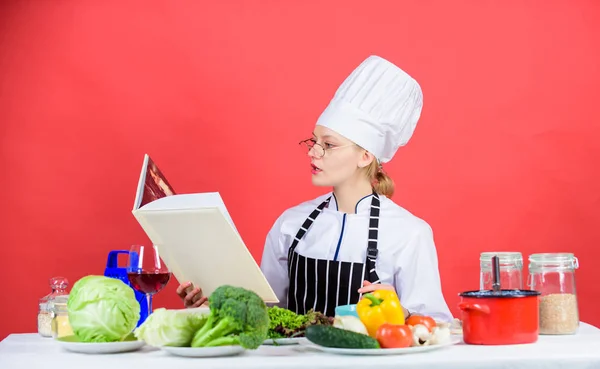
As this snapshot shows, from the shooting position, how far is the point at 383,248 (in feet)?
10.8

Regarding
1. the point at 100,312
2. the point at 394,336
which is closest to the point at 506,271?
the point at 394,336

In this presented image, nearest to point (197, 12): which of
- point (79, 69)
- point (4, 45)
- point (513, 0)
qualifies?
point (79, 69)

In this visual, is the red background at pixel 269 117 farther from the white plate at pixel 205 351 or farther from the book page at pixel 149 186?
the white plate at pixel 205 351

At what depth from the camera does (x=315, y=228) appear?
11.3 feet

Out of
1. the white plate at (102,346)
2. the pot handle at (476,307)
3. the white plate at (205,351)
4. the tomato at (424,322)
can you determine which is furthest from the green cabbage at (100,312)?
the pot handle at (476,307)

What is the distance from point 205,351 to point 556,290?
1.17 meters

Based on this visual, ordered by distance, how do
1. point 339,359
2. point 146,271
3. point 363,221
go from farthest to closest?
point 363,221 → point 146,271 → point 339,359

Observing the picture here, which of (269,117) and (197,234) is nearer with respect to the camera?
(197,234)

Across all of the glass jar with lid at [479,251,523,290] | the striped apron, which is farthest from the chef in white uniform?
the glass jar with lid at [479,251,523,290]

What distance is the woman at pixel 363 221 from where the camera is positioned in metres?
3.25

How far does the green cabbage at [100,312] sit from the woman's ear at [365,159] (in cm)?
130

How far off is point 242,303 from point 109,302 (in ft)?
1.39

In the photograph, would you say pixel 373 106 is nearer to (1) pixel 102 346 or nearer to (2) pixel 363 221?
(2) pixel 363 221

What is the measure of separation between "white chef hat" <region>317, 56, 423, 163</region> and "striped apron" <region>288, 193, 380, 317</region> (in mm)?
293
